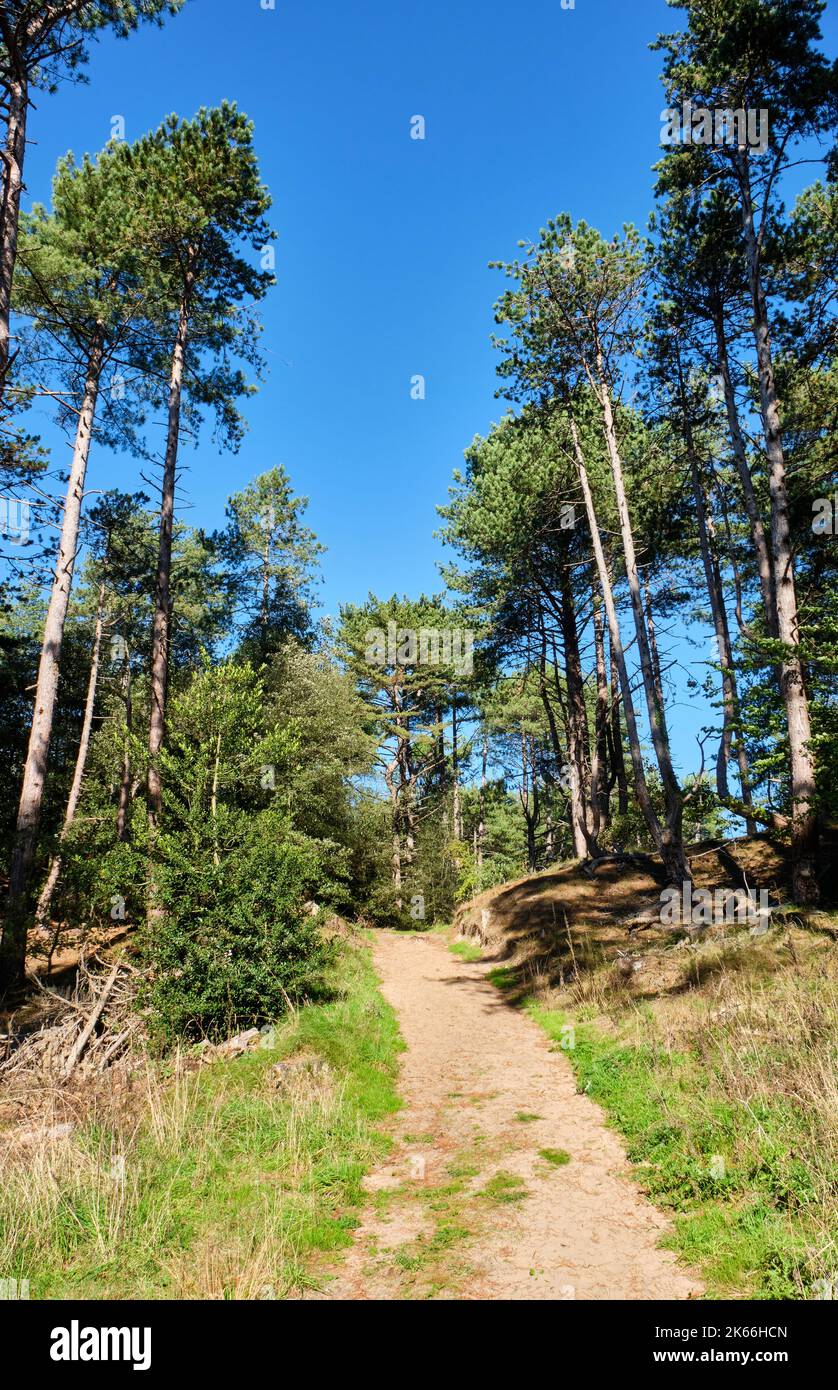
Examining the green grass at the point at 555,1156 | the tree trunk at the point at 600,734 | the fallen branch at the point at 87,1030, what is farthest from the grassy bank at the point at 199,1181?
the tree trunk at the point at 600,734

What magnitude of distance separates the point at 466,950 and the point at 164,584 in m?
13.7

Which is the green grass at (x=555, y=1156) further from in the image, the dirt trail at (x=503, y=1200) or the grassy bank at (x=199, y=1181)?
the grassy bank at (x=199, y=1181)

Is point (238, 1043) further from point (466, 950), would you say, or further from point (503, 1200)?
point (466, 950)

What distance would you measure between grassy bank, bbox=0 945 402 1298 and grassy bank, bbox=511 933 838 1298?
2719mm

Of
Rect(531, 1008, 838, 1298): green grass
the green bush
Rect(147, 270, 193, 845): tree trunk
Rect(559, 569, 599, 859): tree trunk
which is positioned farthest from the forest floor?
Rect(559, 569, 599, 859): tree trunk

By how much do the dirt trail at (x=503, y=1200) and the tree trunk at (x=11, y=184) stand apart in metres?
9.87

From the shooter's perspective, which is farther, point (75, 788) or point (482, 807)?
point (482, 807)

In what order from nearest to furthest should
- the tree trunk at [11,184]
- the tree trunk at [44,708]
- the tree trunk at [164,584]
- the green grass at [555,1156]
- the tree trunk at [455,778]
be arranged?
the green grass at [555,1156] → the tree trunk at [11,184] → the tree trunk at [44,708] → the tree trunk at [164,584] → the tree trunk at [455,778]

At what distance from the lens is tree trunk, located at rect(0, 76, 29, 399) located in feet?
26.1

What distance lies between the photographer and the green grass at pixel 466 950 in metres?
18.7

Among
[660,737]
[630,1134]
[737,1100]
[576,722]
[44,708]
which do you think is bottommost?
[630,1134]

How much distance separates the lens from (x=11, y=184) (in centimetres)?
821

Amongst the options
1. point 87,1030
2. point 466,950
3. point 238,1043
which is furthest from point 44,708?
point 466,950

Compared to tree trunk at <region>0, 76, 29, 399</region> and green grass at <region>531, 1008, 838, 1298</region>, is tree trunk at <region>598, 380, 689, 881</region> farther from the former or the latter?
tree trunk at <region>0, 76, 29, 399</region>
